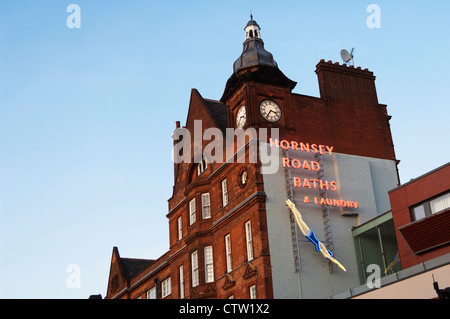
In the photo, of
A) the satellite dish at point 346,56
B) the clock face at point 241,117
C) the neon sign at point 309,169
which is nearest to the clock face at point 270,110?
the clock face at point 241,117

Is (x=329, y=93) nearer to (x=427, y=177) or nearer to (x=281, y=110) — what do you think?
(x=281, y=110)

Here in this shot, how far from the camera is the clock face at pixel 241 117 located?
45844 mm

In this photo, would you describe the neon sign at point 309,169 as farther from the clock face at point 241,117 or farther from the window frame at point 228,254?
the window frame at point 228,254

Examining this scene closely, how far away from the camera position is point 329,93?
4925 centimetres

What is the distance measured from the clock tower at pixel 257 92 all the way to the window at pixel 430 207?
12.9 m

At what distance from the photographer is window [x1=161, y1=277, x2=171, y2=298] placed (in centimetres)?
5597

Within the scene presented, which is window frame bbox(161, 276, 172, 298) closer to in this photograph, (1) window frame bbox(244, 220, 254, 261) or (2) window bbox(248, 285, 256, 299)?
(1) window frame bbox(244, 220, 254, 261)

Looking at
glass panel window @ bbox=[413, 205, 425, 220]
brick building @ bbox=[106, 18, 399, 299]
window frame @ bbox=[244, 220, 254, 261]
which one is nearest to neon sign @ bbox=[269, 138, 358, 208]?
brick building @ bbox=[106, 18, 399, 299]

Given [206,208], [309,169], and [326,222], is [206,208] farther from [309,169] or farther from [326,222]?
[326,222]

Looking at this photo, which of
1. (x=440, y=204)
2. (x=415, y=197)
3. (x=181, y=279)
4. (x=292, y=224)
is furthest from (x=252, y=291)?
(x=440, y=204)

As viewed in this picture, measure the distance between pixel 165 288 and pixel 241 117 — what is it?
736 inches

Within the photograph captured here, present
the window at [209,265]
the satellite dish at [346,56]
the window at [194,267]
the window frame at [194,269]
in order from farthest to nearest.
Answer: the satellite dish at [346,56]
the window at [194,267]
the window frame at [194,269]
the window at [209,265]
